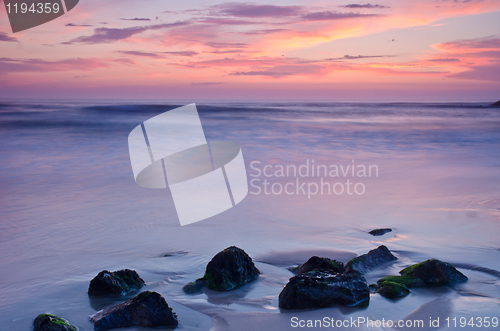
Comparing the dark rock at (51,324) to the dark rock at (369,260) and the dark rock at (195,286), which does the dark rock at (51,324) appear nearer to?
the dark rock at (195,286)

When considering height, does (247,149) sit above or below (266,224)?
below

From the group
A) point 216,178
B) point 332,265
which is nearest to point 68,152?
point 216,178

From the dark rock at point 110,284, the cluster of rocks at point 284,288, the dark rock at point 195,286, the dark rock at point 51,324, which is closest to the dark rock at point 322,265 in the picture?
the cluster of rocks at point 284,288

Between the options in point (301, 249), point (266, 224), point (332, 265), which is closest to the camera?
point (332, 265)

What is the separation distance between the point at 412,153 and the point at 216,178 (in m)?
8.52

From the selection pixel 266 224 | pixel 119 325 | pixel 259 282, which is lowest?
pixel 266 224

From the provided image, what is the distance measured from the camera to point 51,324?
264 cm

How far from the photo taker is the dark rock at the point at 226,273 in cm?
335

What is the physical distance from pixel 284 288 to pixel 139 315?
1.09 meters

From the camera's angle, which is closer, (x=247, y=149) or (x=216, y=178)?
(x=216, y=178)

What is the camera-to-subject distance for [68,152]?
13.8 meters

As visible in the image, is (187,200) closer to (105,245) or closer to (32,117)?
(105,245)

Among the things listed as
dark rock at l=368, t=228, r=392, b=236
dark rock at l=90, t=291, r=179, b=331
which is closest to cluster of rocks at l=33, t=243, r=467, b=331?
dark rock at l=90, t=291, r=179, b=331

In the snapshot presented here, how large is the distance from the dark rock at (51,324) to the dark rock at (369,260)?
2257 mm
